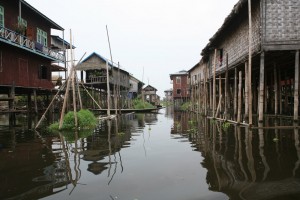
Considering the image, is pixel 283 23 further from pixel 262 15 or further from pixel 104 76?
pixel 104 76

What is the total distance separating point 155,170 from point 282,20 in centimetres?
1048

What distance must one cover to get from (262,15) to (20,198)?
40.4ft

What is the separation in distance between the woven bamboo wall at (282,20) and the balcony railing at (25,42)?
1404 cm

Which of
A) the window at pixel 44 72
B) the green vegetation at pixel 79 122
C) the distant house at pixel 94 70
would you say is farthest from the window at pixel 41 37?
the green vegetation at pixel 79 122

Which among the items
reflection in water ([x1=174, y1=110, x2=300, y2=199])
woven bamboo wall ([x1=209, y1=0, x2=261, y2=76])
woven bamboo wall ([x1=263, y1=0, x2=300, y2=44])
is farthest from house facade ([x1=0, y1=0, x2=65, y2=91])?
reflection in water ([x1=174, y1=110, x2=300, y2=199])

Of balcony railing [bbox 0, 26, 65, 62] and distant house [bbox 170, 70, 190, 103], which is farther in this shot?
distant house [bbox 170, 70, 190, 103]

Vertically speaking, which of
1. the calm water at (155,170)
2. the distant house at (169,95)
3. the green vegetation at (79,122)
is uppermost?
the distant house at (169,95)

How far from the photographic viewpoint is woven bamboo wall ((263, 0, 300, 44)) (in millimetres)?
12594

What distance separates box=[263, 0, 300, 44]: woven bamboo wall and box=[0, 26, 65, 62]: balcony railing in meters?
14.0

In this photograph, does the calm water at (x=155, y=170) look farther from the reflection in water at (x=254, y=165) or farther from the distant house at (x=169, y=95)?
the distant house at (x=169, y=95)

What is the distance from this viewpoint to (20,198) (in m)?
4.20

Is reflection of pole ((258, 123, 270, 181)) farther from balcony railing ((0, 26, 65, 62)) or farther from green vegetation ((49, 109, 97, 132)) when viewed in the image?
balcony railing ((0, 26, 65, 62))

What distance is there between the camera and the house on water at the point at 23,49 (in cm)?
1780

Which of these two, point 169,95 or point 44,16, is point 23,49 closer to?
point 44,16
